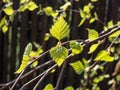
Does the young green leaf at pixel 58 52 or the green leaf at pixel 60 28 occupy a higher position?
the green leaf at pixel 60 28

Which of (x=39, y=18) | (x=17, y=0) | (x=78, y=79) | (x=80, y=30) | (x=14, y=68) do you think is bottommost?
(x=78, y=79)

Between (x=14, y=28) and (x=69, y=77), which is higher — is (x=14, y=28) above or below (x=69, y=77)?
above

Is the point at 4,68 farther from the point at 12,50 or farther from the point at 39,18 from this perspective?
the point at 39,18

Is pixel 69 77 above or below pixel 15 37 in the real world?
below

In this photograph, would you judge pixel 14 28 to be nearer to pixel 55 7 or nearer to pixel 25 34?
pixel 25 34

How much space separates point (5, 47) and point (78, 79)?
709 mm

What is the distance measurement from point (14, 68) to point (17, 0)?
613 millimetres

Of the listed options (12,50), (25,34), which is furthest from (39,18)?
(12,50)

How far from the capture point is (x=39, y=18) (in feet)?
9.02

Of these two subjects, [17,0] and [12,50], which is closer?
[17,0]

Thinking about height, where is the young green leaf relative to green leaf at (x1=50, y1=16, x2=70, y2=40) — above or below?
below

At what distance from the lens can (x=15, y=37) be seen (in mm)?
2787

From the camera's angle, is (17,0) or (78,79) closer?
(17,0)

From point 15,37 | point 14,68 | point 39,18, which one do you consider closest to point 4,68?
point 14,68
